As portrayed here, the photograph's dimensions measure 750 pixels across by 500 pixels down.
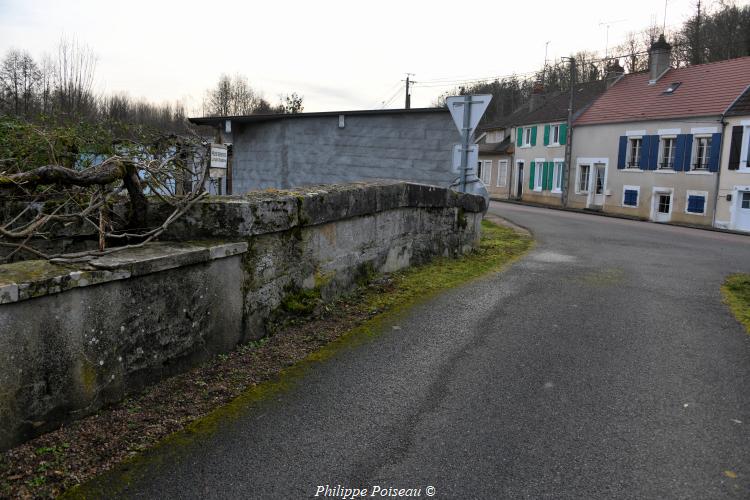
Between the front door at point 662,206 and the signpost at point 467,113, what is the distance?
72.5 feet

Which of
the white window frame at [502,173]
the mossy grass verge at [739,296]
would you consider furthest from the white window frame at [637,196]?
the mossy grass verge at [739,296]

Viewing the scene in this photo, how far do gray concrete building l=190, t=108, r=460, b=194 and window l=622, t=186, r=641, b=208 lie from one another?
18793 mm

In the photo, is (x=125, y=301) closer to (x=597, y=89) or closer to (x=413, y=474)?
(x=413, y=474)

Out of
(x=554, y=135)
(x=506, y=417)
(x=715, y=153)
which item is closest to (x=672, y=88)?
(x=715, y=153)

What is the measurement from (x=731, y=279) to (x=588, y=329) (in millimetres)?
4696

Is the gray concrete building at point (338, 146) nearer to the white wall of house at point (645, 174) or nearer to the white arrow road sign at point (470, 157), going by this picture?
the white arrow road sign at point (470, 157)

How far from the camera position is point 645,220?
2958 cm

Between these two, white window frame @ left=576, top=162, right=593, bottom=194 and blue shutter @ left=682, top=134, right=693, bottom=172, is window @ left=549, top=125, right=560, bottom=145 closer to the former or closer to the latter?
white window frame @ left=576, top=162, right=593, bottom=194

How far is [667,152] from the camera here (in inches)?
1152

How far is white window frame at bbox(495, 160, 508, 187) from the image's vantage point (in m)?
43.4

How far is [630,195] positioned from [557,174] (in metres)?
6.48

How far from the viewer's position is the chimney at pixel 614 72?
3621 centimetres

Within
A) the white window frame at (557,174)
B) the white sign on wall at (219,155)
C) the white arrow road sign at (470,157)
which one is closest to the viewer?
the white arrow road sign at (470,157)

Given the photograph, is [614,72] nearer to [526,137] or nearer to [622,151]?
[526,137]
